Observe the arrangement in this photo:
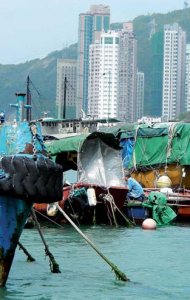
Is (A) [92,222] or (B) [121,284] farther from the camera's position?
(A) [92,222]

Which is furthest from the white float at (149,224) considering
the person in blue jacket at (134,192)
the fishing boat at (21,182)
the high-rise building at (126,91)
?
the high-rise building at (126,91)

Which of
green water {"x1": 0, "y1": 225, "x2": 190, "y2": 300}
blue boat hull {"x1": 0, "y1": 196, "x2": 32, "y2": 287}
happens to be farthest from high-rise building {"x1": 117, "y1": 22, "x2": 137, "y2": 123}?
blue boat hull {"x1": 0, "y1": 196, "x2": 32, "y2": 287}

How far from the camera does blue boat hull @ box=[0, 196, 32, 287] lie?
12.2m

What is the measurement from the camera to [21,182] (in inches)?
468

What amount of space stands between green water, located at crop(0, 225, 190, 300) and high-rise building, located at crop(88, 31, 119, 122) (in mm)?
112342

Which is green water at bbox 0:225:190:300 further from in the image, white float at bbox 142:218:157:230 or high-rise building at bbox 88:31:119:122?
high-rise building at bbox 88:31:119:122

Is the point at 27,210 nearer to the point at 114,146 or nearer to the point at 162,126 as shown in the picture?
the point at 114,146

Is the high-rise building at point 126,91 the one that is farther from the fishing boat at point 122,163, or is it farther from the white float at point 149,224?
the white float at point 149,224

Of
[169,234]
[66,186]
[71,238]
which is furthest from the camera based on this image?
[66,186]

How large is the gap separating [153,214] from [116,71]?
161634 mm

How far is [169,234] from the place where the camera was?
23.7m

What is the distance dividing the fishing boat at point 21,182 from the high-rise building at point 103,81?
121 m

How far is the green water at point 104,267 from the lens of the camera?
13.5 meters

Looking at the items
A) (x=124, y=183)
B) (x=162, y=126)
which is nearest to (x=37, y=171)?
(x=124, y=183)
